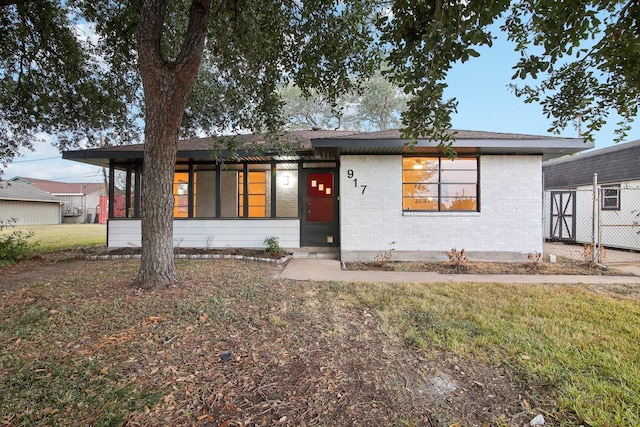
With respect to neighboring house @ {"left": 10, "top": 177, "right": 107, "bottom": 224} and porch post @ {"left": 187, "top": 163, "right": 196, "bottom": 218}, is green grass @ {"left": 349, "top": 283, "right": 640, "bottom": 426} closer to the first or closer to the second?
porch post @ {"left": 187, "top": 163, "right": 196, "bottom": 218}

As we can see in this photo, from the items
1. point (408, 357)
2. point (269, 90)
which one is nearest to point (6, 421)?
point (408, 357)

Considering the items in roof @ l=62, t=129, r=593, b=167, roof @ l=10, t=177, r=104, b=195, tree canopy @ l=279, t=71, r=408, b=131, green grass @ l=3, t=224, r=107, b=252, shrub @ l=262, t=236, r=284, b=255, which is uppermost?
tree canopy @ l=279, t=71, r=408, b=131

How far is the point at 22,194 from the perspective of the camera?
81.5 ft

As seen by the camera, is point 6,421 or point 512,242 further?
point 512,242

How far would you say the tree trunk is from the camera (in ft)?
13.2

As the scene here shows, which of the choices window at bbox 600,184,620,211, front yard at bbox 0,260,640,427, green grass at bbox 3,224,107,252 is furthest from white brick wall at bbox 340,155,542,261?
green grass at bbox 3,224,107,252

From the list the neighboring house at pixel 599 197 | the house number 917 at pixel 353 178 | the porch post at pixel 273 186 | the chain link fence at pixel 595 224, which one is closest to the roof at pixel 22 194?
the porch post at pixel 273 186

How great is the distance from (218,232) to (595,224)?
1100 centimetres

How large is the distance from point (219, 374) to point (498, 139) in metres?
7.06

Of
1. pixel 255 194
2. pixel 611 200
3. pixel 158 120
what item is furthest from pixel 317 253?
pixel 611 200

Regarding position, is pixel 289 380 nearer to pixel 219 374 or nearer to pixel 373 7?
pixel 219 374

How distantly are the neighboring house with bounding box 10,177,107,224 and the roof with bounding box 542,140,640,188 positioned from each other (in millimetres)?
37749

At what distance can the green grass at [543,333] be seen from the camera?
207 centimetres

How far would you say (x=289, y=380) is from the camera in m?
2.25
